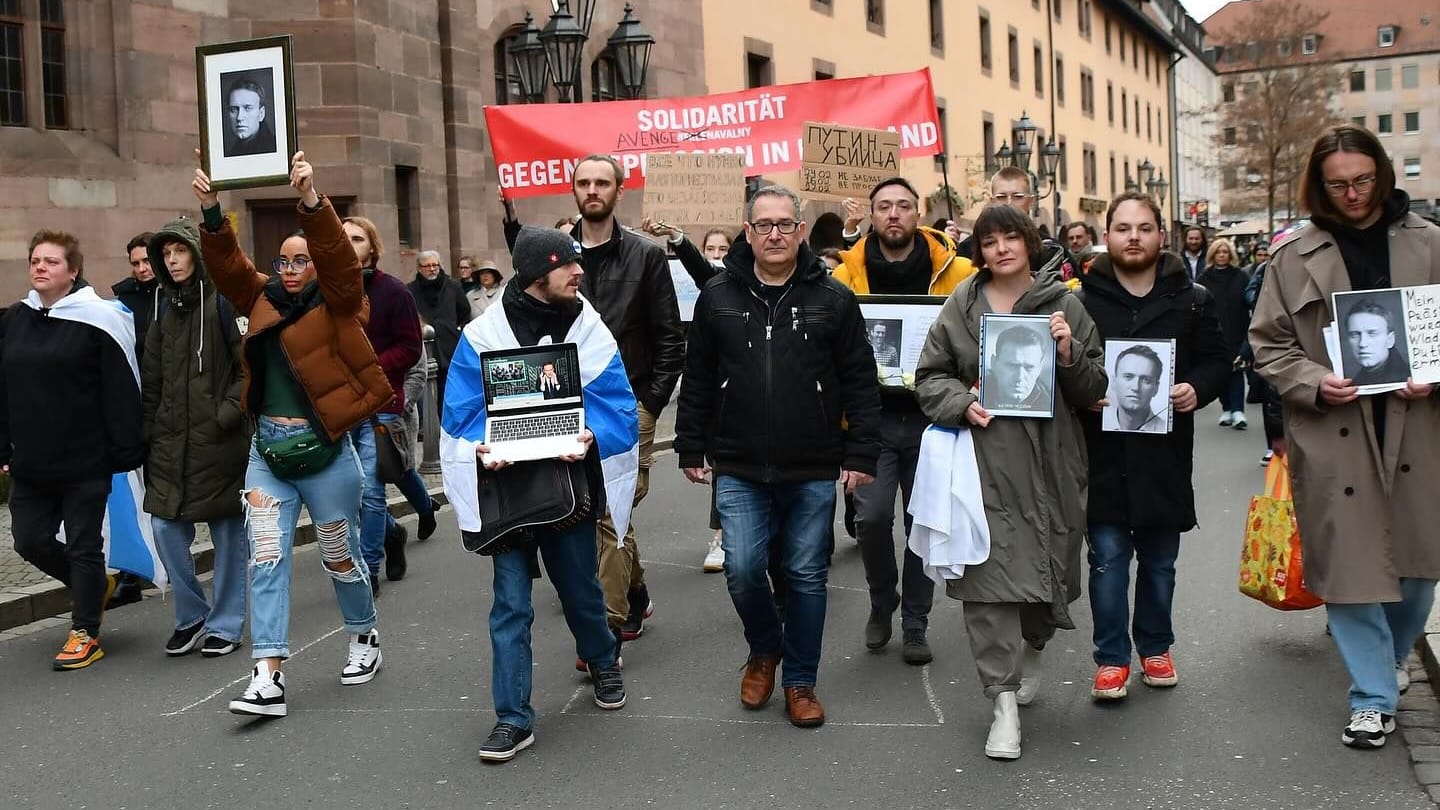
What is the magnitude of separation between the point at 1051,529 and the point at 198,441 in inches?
152

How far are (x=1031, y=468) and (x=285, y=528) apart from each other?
9.50 ft

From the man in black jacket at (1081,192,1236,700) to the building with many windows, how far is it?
10722cm

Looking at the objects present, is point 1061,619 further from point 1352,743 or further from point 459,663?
point 459,663

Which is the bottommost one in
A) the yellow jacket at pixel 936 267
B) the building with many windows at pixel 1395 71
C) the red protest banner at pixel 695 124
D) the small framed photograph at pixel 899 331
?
the small framed photograph at pixel 899 331

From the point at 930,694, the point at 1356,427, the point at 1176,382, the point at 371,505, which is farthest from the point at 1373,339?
the point at 371,505

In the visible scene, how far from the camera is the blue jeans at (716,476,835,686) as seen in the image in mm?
5598

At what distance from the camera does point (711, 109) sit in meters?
12.9

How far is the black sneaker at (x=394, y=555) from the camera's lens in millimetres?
8711

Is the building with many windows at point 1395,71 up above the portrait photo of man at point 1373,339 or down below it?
above

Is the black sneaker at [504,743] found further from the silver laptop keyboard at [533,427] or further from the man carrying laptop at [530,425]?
the silver laptop keyboard at [533,427]

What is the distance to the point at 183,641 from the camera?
7.12m

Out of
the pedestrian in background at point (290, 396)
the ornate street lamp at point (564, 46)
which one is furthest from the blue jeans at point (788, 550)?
the ornate street lamp at point (564, 46)

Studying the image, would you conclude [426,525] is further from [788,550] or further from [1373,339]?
[1373,339]

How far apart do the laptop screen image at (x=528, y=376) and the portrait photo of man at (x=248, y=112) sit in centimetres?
143
